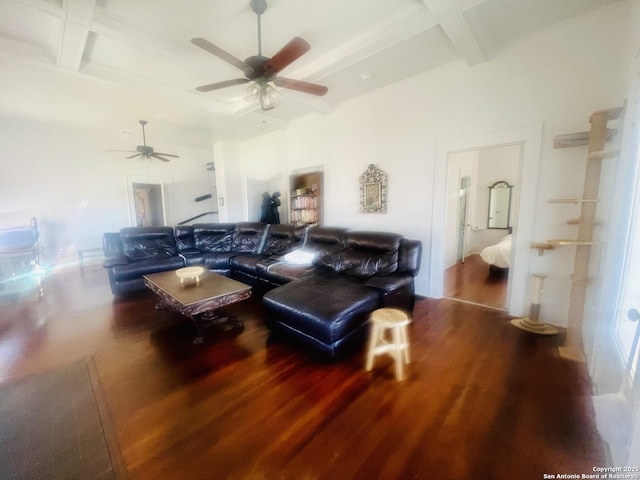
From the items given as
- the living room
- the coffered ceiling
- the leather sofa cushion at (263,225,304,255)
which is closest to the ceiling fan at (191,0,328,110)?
the coffered ceiling

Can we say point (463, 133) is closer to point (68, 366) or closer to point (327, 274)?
point (327, 274)

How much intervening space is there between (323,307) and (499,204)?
569 cm

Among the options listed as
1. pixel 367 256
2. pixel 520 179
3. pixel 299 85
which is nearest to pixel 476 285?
pixel 520 179

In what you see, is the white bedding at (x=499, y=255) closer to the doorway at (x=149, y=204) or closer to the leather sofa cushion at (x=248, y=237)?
the leather sofa cushion at (x=248, y=237)

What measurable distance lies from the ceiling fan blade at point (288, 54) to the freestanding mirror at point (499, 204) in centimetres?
570

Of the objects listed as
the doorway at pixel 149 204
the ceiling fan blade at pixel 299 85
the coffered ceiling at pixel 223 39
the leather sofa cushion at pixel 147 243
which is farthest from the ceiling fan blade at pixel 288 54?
the doorway at pixel 149 204

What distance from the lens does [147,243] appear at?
13.8 ft

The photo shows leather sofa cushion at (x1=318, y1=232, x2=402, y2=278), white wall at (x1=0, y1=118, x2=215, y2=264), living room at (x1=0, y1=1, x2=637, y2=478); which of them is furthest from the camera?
white wall at (x1=0, y1=118, x2=215, y2=264)

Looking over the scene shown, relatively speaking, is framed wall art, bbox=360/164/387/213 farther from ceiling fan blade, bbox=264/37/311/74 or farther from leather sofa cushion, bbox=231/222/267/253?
ceiling fan blade, bbox=264/37/311/74

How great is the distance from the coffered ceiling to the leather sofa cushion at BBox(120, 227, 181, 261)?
2.03 metres

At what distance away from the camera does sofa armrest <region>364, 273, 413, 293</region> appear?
7.85 ft

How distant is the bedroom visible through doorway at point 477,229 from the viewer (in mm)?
3670

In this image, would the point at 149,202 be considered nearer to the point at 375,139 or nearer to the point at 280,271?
the point at 280,271

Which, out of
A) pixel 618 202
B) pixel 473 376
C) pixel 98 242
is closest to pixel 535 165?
pixel 618 202
